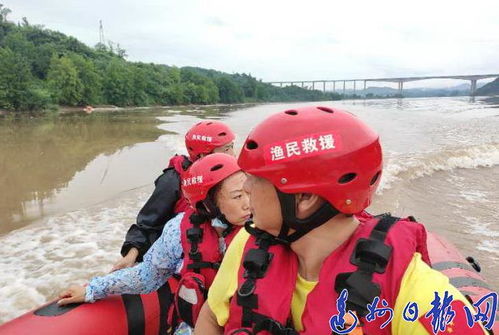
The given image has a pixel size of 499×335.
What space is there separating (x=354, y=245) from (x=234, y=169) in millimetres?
1162

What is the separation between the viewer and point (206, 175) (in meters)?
2.33

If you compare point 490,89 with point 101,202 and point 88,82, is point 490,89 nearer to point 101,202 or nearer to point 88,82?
point 88,82

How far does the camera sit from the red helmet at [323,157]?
51.6 inches

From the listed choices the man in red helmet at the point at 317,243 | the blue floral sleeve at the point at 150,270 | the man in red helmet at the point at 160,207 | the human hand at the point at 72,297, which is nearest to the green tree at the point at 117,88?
the man in red helmet at the point at 160,207

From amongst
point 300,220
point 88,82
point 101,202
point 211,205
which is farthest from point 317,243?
point 88,82

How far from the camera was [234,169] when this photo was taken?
2363 mm

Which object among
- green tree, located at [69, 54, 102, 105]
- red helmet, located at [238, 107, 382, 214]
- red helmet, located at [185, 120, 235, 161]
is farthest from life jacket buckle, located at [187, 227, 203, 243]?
green tree, located at [69, 54, 102, 105]

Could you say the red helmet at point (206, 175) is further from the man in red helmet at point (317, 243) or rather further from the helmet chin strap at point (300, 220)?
the helmet chin strap at point (300, 220)

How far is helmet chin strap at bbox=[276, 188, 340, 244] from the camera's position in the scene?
53.1 inches

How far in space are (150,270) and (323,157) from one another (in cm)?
150

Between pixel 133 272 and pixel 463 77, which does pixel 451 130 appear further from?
pixel 463 77

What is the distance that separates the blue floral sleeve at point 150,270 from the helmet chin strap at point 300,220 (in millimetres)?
1162

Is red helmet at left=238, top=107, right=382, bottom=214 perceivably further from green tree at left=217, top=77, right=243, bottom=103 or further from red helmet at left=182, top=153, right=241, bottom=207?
green tree at left=217, top=77, right=243, bottom=103

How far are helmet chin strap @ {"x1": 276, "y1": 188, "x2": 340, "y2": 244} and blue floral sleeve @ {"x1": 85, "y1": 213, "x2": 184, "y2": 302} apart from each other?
3.81 ft
